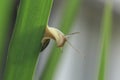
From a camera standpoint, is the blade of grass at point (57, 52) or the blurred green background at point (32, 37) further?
the blade of grass at point (57, 52)

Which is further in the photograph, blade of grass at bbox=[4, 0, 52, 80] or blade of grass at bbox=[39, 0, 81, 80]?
blade of grass at bbox=[39, 0, 81, 80]

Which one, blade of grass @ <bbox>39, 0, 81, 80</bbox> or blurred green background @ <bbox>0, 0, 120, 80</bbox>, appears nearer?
blurred green background @ <bbox>0, 0, 120, 80</bbox>

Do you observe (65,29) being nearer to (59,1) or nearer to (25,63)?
A: (25,63)

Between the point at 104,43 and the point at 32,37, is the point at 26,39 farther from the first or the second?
the point at 104,43

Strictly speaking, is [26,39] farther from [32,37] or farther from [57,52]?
[57,52]

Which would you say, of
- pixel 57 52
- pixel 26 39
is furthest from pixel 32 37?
pixel 57 52

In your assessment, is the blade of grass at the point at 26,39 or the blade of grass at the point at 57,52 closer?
the blade of grass at the point at 26,39

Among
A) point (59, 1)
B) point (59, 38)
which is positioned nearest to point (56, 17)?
point (59, 1)

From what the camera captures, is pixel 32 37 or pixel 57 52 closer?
pixel 32 37
